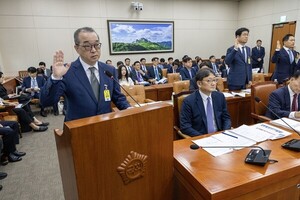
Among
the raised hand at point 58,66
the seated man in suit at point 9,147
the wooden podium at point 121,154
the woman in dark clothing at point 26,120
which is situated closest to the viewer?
the wooden podium at point 121,154

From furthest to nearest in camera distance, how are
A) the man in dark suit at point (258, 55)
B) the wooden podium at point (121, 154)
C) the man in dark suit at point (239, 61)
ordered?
the man in dark suit at point (258, 55)
the man in dark suit at point (239, 61)
the wooden podium at point (121, 154)

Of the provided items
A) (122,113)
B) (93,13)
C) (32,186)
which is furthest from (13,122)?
(93,13)

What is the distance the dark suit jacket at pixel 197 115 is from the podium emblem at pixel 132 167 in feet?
3.34

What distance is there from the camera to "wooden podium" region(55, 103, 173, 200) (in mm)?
756

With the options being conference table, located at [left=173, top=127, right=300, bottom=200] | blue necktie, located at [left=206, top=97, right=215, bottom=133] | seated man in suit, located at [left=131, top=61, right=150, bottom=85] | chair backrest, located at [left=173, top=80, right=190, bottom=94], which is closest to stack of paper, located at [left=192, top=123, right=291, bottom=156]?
conference table, located at [left=173, top=127, right=300, bottom=200]

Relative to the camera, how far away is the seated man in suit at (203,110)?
1.87m

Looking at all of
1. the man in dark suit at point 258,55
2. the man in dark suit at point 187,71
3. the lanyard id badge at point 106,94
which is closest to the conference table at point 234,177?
the lanyard id badge at point 106,94

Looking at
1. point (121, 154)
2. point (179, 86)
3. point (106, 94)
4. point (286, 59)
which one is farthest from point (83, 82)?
point (286, 59)

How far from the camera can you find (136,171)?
89 centimetres

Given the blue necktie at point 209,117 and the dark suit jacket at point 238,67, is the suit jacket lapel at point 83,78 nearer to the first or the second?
the blue necktie at point 209,117

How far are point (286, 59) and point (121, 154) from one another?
13.2ft

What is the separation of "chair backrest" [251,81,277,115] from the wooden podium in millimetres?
1750

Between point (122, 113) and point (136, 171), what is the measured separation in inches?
10.3

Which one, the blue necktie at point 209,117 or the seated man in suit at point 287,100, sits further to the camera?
the seated man in suit at point 287,100
